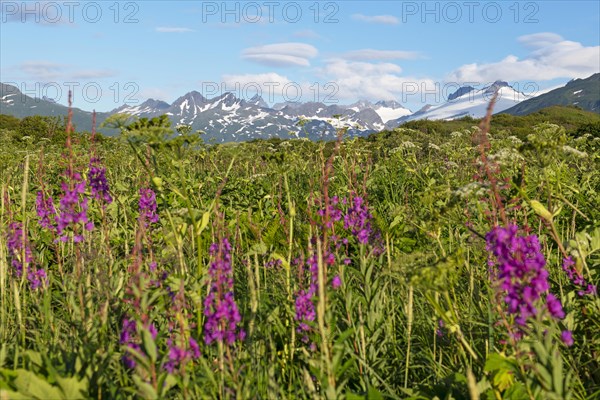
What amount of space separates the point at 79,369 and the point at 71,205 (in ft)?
3.56

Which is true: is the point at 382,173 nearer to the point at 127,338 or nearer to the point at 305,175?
the point at 305,175

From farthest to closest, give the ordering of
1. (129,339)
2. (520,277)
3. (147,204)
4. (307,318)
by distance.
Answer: (147,204) < (307,318) < (129,339) < (520,277)

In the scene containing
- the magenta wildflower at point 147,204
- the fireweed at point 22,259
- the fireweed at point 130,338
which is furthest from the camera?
the magenta wildflower at point 147,204

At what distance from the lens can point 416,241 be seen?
208 inches

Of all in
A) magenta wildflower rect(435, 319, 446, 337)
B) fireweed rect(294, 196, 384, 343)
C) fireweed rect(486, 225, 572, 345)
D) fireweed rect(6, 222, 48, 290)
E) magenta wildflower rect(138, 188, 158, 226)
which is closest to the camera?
fireweed rect(486, 225, 572, 345)

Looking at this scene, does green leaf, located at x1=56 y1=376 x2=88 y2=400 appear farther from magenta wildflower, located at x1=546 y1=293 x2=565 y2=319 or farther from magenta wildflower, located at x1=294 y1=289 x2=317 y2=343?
magenta wildflower, located at x1=546 y1=293 x2=565 y2=319

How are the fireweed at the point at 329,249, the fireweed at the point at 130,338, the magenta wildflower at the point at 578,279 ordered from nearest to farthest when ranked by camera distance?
the fireweed at the point at 130,338, the fireweed at the point at 329,249, the magenta wildflower at the point at 578,279

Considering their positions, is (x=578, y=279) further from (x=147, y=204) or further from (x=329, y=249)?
(x=147, y=204)

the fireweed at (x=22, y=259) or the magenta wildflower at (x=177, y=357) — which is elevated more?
the fireweed at (x=22, y=259)

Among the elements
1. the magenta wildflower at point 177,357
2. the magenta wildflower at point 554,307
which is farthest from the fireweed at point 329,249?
the magenta wildflower at point 554,307

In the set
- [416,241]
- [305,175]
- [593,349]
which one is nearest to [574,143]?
[305,175]

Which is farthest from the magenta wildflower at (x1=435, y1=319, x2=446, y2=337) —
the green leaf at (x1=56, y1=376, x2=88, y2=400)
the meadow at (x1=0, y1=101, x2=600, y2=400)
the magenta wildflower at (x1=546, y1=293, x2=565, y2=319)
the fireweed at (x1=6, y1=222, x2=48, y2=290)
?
the fireweed at (x1=6, y1=222, x2=48, y2=290)

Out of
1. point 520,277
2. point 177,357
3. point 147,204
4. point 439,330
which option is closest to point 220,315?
point 177,357

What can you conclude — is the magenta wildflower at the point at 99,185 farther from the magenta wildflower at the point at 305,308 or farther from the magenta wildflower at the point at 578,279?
the magenta wildflower at the point at 578,279
